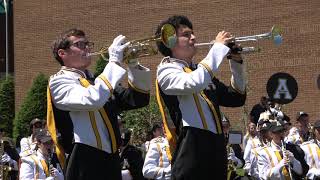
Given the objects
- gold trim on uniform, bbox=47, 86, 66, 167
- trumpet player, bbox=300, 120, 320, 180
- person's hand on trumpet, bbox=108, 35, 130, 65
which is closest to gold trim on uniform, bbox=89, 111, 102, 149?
gold trim on uniform, bbox=47, 86, 66, 167

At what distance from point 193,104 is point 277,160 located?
505cm

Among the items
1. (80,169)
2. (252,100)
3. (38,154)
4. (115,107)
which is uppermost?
(115,107)

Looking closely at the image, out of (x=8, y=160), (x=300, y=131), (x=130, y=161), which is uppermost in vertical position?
(x=300, y=131)

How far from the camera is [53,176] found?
9.70 m

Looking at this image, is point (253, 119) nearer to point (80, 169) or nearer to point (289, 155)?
point (289, 155)

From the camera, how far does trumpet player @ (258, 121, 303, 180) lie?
992 centimetres

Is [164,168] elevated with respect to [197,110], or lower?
lower

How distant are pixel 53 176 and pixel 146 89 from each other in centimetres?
450

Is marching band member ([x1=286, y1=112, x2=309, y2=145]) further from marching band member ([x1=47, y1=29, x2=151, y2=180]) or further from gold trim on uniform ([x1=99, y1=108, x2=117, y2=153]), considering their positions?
gold trim on uniform ([x1=99, y1=108, x2=117, y2=153])

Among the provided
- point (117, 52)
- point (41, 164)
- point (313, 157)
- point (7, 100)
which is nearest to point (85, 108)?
point (117, 52)

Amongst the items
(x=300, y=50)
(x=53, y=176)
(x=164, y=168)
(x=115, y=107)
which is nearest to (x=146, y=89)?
(x=115, y=107)

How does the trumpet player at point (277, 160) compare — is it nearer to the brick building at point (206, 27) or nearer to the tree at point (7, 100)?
the brick building at point (206, 27)

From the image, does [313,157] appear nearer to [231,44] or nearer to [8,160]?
[231,44]

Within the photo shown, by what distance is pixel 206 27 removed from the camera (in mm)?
27531
